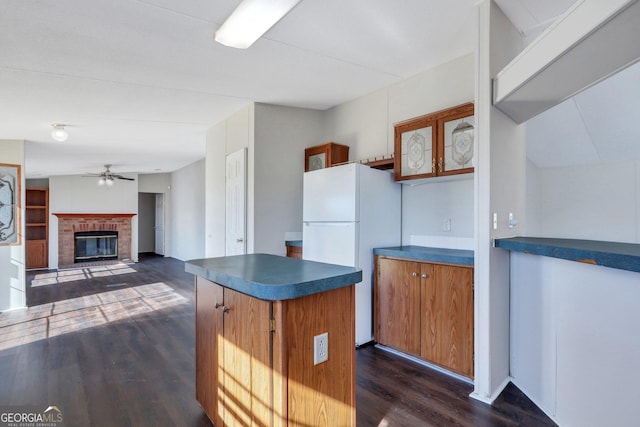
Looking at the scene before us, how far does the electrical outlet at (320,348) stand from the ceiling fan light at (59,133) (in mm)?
4449

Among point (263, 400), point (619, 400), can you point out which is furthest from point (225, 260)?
point (619, 400)

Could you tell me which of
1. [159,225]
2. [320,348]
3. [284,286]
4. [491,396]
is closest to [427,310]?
[491,396]

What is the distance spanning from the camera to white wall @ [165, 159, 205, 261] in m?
8.07

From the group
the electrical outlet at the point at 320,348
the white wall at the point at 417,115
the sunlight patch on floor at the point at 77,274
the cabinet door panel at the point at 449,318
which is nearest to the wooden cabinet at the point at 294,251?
the white wall at the point at 417,115

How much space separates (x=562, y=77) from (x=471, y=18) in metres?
0.79

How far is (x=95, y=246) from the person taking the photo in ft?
30.0

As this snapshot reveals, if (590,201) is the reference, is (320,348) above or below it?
below

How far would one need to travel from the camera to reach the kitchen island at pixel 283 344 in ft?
4.46

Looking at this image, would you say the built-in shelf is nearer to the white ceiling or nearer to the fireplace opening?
the white ceiling

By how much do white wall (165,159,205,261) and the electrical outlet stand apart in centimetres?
688

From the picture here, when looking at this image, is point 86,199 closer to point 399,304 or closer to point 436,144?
point 399,304

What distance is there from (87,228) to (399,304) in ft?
29.6

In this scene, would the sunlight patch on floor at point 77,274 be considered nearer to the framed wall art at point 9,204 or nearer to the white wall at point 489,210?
the framed wall art at point 9,204

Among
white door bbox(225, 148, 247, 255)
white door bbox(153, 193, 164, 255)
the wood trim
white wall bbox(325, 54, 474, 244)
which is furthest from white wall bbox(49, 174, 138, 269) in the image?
white wall bbox(325, 54, 474, 244)
